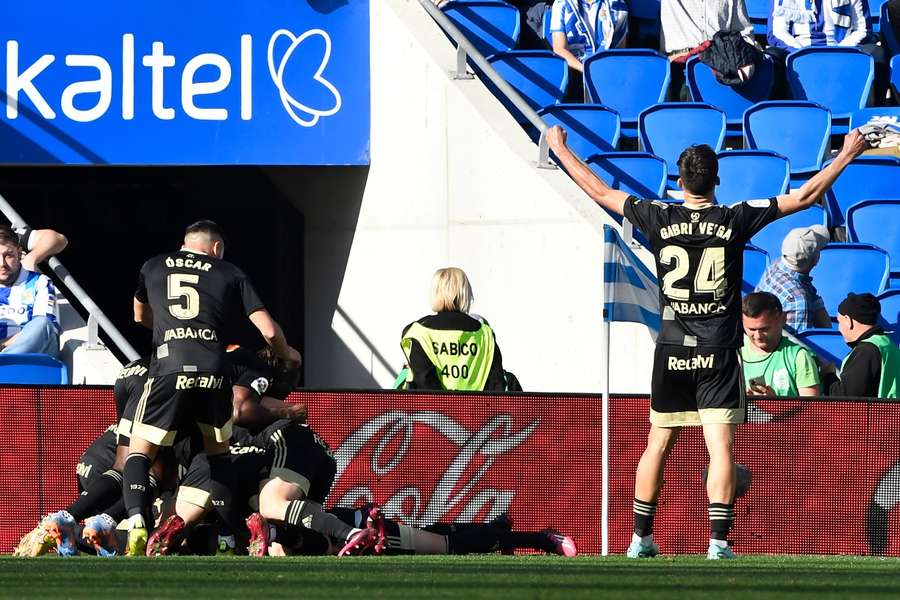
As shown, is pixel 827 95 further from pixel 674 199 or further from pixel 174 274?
pixel 174 274

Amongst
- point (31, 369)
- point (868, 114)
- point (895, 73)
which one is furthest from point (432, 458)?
point (895, 73)

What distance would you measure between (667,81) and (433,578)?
27.4 ft

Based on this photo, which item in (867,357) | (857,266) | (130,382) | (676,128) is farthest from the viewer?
(676,128)

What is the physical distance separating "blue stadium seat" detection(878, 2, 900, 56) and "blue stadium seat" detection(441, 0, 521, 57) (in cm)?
328

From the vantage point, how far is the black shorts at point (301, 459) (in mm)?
8422

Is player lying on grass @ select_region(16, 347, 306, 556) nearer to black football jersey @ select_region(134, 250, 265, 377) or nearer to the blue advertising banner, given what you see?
black football jersey @ select_region(134, 250, 265, 377)

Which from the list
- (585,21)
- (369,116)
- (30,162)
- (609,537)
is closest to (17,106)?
(30,162)

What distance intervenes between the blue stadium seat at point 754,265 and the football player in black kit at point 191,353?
4923 mm

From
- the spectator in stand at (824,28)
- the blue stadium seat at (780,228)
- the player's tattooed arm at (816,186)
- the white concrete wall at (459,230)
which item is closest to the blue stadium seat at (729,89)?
the spectator in stand at (824,28)

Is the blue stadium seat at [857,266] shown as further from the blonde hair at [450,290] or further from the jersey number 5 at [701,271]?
the jersey number 5 at [701,271]

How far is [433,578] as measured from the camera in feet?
19.8

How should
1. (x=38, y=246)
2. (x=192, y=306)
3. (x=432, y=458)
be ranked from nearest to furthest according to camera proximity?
1. (x=192, y=306)
2. (x=432, y=458)
3. (x=38, y=246)

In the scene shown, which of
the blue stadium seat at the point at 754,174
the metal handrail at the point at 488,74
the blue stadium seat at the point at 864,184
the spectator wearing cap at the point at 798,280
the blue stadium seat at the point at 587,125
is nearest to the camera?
the spectator wearing cap at the point at 798,280

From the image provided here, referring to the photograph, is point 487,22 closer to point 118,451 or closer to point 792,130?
point 792,130
